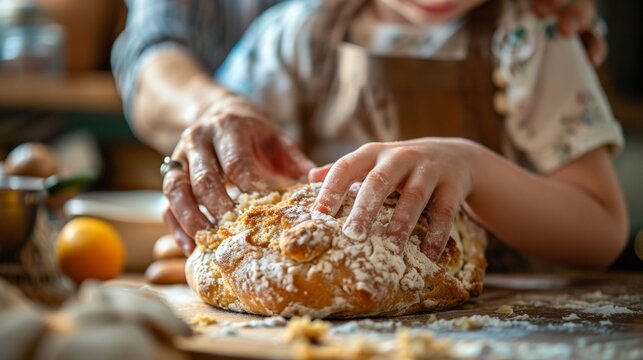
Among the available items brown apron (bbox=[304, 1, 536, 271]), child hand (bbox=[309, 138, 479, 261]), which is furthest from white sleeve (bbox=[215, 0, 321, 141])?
child hand (bbox=[309, 138, 479, 261])

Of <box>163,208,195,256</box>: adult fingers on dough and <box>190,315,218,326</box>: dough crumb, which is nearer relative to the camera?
<box>190,315,218,326</box>: dough crumb

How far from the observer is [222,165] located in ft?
3.28

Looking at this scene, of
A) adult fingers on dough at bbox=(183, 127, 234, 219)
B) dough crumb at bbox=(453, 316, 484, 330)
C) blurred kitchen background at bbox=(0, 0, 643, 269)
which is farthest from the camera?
blurred kitchen background at bbox=(0, 0, 643, 269)

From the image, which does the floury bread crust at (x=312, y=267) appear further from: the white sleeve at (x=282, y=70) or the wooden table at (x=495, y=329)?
the white sleeve at (x=282, y=70)

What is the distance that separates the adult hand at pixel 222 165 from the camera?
3.17 feet

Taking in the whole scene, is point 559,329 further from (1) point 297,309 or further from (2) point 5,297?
(2) point 5,297

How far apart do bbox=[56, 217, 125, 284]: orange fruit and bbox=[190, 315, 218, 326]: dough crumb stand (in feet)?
1.51

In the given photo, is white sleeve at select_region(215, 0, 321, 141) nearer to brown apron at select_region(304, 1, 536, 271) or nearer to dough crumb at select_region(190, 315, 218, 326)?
brown apron at select_region(304, 1, 536, 271)

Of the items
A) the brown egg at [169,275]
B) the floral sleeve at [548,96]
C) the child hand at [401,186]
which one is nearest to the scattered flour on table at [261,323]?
the child hand at [401,186]

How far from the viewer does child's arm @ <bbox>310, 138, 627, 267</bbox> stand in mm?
833

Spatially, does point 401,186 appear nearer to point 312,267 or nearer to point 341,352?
point 312,267

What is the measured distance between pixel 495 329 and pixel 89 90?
95.1 inches

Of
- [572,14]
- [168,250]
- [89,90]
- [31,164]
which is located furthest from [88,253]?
[89,90]

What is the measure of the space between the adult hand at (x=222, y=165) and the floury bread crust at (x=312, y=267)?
0.14ft
